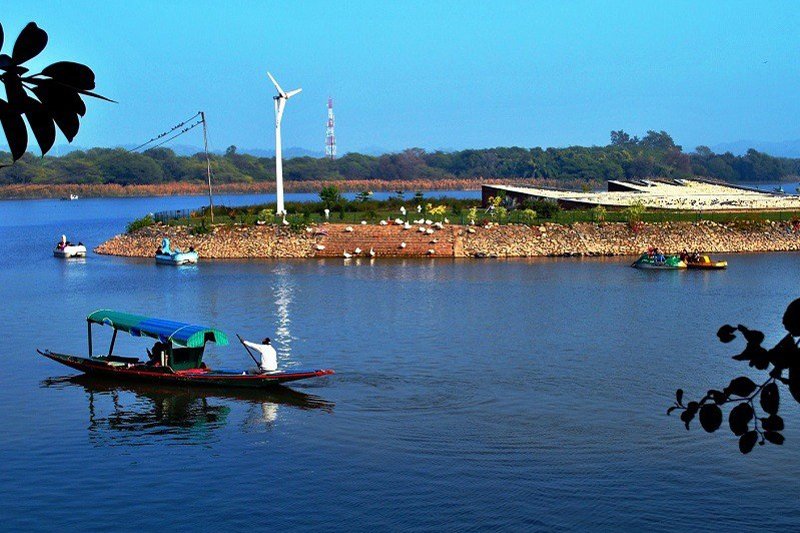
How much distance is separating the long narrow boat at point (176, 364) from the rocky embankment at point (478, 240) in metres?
29.0

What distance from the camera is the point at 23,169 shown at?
166250 mm

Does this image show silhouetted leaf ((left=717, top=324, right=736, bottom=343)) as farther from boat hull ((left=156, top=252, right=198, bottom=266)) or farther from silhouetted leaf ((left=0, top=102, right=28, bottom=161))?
boat hull ((left=156, top=252, right=198, bottom=266))

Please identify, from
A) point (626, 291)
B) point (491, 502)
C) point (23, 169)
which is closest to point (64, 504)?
point (491, 502)

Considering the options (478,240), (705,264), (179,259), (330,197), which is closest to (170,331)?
(179,259)

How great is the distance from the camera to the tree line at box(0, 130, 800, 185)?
16712 cm

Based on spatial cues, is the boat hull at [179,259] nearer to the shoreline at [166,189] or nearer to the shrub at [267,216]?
the shrub at [267,216]

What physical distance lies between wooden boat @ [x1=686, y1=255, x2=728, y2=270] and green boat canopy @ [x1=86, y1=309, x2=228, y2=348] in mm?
28701

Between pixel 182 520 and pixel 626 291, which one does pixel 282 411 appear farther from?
pixel 626 291

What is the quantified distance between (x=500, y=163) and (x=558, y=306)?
156 meters

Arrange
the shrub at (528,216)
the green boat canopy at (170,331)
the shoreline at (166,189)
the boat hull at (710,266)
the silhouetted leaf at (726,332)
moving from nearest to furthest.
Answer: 1. the silhouetted leaf at (726,332)
2. the green boat canopy at (170,331)
3. the boat hull at (710,266)
4. the shrub at (528,216)
5. the shoreline at (166,189)

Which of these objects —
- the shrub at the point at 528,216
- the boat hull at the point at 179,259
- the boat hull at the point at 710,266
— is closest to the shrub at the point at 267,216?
the boat hull at the point at 179,259

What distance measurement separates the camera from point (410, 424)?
21.1m

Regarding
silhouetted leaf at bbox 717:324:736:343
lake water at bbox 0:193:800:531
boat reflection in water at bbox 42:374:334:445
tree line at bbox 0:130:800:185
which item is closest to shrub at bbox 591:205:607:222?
lake water at bbox 0:193:800:531

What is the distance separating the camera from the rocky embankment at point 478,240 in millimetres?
55031
